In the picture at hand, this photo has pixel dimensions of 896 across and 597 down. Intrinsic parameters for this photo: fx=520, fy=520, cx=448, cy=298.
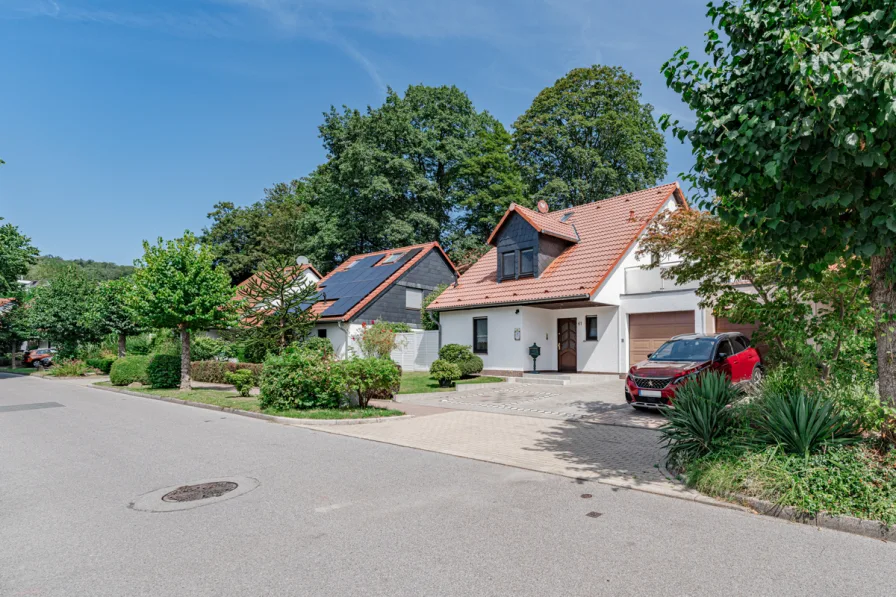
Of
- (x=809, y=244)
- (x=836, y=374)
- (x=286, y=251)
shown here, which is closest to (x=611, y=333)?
(x=836, y=374)

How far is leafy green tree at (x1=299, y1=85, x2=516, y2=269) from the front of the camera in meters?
39.2

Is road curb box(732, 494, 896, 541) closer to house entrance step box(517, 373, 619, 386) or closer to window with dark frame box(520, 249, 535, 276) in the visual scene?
house entrance step box(517, 373, 619, 386)

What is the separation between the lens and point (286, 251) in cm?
4953

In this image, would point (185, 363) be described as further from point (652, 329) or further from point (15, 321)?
point (15, 321)

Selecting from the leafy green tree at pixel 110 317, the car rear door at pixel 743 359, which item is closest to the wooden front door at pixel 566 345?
the car rear door at pixel 743 359

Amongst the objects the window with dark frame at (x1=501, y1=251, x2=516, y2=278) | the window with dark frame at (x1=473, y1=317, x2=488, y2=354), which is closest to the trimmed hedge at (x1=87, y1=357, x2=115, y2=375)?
the window with dark frame at (x1=473, y1=317, x2=488, y2=354)

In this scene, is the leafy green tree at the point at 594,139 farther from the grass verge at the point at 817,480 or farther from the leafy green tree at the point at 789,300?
the grass verge at the point at 817,480

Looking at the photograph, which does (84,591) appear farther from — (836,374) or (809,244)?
(836,374)

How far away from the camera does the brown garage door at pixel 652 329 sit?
1880 centimetres

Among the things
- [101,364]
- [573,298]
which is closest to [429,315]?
[573,298]

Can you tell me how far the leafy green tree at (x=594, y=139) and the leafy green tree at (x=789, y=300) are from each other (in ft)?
88.5

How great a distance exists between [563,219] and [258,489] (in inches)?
856

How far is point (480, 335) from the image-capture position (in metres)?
22.6

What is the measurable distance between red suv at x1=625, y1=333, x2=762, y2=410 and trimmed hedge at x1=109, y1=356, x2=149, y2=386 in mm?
19789
